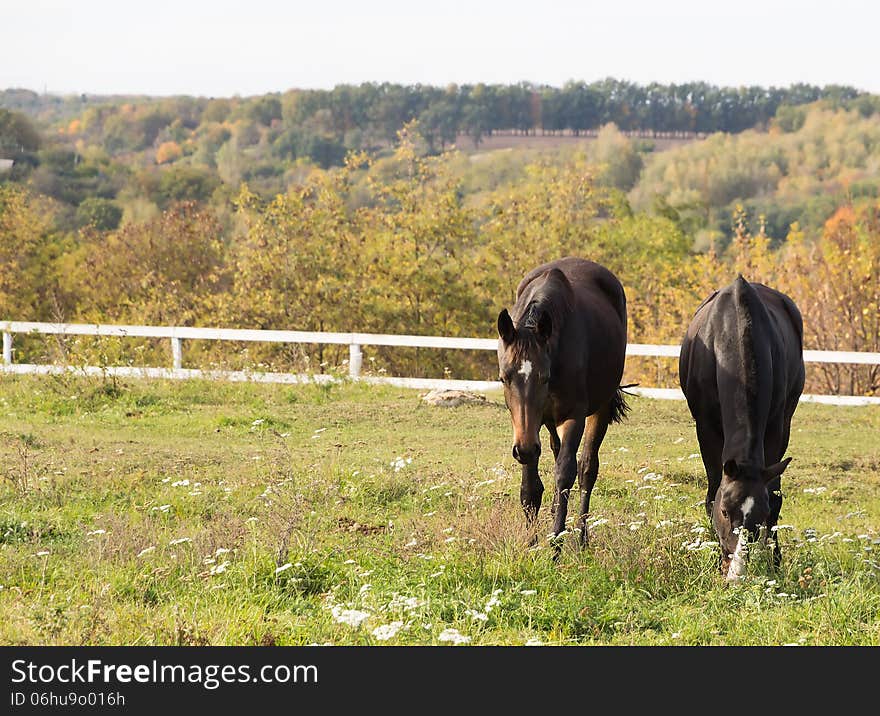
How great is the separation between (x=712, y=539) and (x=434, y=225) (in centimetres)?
2474

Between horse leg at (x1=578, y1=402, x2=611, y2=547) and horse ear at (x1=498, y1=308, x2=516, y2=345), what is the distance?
4.95ft

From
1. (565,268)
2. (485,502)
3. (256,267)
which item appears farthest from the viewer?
(256,267)

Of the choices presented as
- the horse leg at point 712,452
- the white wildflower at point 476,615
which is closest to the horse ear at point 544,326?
the horse leg at point 712,452

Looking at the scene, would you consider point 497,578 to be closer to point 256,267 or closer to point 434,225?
point 256,267

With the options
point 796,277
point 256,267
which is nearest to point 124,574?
point 796,277

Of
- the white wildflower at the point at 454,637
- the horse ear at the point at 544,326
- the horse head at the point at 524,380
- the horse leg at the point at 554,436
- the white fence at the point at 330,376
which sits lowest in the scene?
the white fence at the point at 330,376

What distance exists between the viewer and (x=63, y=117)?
121m

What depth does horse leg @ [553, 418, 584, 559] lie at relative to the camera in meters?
6.85

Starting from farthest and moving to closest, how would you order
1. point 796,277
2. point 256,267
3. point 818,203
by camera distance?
point 818,203 < point 256,267 < point 796,277

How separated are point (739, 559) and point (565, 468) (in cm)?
153

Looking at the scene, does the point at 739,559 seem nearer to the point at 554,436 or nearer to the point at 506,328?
the point at 506,328

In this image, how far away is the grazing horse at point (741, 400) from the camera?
233 inches

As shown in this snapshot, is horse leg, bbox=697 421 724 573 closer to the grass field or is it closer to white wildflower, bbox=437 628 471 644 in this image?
the grass field

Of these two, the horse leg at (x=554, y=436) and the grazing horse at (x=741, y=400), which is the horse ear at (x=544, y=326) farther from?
the grazing horse at (x=741, y=400)
